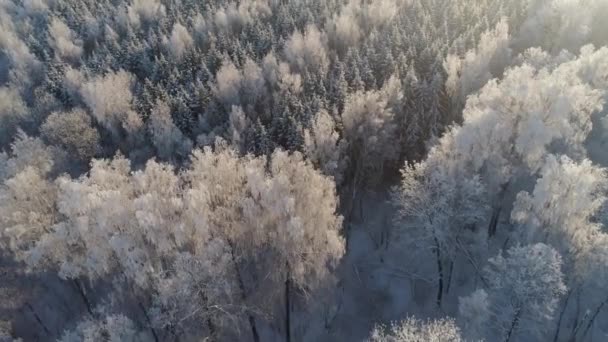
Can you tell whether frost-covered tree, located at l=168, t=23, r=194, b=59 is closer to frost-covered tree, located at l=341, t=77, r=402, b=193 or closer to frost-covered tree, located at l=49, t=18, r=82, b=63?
frost-covered tree, located at l=49, t=18, r=82, b=63

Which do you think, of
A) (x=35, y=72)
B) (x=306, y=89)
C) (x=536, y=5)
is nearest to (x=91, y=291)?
(x=306, y=89)

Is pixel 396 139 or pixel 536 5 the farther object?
pixel 536 5

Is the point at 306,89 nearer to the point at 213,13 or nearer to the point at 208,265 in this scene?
the point at 208,265

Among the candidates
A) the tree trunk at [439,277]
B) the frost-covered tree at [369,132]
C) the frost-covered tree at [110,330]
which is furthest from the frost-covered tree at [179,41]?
the tree trunk at [439,277]

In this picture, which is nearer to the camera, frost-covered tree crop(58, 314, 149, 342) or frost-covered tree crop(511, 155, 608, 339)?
frost-covered tree crop(511, 155, 608, 339)

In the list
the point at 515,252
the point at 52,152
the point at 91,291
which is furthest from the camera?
the point at 52,152

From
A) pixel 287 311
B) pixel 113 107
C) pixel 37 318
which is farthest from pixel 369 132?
pixel 37 318

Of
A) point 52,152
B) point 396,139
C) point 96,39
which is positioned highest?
point 96,39

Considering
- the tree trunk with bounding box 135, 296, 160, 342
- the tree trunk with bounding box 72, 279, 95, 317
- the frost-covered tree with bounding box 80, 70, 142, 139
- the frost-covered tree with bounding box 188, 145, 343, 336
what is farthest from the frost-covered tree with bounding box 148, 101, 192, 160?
the tree trunk with bounding box 135, 296, 160, 342

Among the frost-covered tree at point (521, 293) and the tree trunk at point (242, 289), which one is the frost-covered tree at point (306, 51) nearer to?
the tree trunk at point (242, 289)
